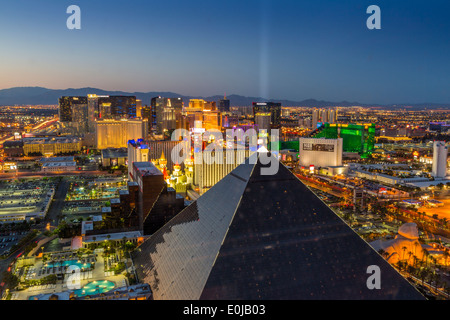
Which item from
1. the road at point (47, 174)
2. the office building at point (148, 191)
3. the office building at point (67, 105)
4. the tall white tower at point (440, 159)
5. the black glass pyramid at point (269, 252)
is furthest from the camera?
the office building at point (67, 105)

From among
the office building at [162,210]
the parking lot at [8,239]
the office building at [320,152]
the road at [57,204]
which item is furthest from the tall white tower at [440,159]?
the parking lot at [8,239]

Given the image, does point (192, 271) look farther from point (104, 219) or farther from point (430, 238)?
point (430, 238)

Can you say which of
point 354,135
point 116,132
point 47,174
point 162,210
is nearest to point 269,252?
point 162,210

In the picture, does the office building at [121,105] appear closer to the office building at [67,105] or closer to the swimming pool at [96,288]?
the office building at [67,105]

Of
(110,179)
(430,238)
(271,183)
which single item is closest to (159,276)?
(271,183)

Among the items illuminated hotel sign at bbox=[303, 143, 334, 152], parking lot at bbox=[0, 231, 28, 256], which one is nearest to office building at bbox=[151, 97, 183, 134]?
illuminated hotel sign at bbox=[303, 143, 334, 152]

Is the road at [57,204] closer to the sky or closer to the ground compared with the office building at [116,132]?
closer to the ground

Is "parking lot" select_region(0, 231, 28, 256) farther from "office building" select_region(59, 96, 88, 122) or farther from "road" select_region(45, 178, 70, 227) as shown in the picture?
"office building" select_region(59, 96, 88, 122)
